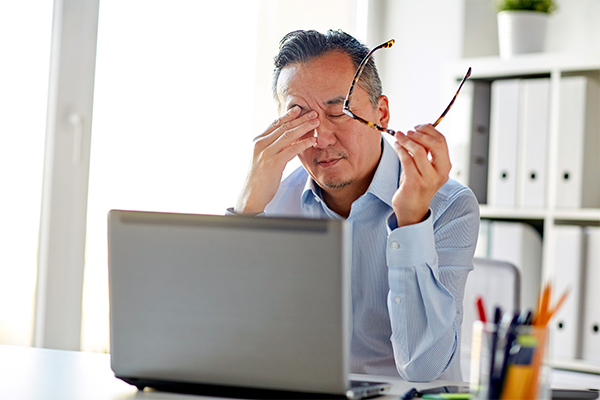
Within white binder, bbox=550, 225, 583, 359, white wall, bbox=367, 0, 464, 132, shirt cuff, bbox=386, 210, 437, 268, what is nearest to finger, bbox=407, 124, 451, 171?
shirt cuff, bbox=386, 210, 437, 268

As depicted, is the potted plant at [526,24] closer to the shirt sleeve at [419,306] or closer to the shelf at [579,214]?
the shelf at [579,214]

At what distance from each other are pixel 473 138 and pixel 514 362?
172cm

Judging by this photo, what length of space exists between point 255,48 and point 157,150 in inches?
21.1

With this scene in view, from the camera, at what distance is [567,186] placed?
206 cm

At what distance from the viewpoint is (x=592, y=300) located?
1.96m

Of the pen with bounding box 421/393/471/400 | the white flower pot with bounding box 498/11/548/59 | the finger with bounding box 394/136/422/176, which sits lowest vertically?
the pen with bounding box 421/393/471/400

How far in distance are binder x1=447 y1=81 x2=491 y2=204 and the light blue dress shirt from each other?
0.82m

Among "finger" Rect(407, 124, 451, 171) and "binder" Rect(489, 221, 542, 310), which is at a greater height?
"finger" Rect(407, 124, 451, 171)

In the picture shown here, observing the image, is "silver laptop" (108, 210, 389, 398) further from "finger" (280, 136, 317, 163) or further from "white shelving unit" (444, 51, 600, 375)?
"white shelving unit" (444, 51, 600, 375)

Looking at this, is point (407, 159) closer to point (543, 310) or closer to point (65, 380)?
point (543, 310)

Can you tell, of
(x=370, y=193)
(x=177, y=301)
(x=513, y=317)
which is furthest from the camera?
(x=370, y=193)

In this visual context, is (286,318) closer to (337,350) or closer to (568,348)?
(337,350)

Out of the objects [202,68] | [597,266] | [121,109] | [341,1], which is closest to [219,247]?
[121,109]

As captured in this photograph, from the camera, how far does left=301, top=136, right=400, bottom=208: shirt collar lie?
1.40 m
